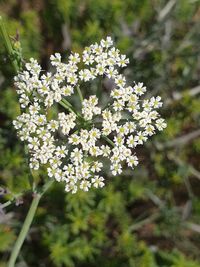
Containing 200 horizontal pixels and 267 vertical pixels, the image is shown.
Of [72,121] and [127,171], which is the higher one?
[127,171]

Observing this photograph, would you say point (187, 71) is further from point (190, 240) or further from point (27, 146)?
point (27, 146)

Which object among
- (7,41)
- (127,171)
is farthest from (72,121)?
(127,171)

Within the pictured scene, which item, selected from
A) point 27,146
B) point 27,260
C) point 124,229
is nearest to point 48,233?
point 27,260

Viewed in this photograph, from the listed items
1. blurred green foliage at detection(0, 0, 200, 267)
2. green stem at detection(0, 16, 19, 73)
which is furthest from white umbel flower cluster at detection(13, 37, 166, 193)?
blurred green foliage at detection(0, 0, 200, 267)

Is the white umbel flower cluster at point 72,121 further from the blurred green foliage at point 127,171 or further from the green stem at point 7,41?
the blurred green foliage at point 127,171

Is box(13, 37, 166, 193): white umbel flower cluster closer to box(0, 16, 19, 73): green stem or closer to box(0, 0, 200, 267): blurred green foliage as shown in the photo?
box(0, 16, 19, 73): green stem

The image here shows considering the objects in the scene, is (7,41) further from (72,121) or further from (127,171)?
(127,171)

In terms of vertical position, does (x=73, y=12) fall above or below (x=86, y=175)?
above

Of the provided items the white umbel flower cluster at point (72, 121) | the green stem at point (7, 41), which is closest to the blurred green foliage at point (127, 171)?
the white umbel flower cluster at point (72, 121)
